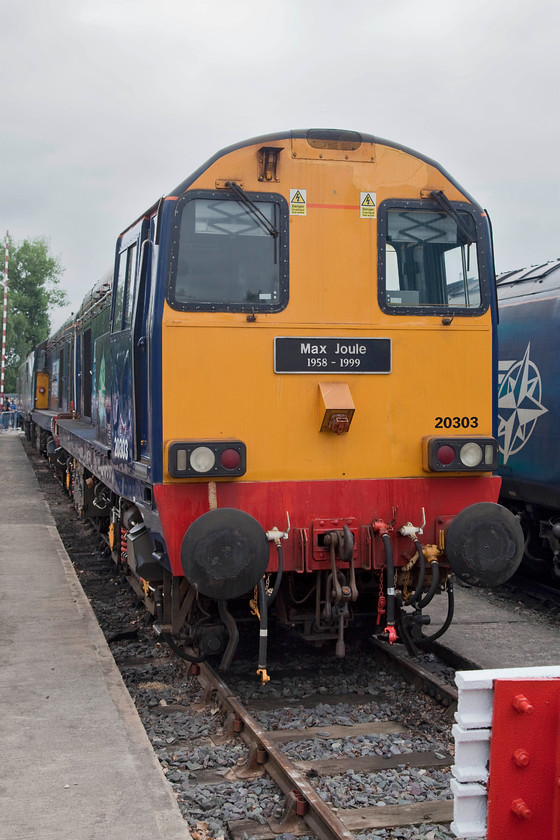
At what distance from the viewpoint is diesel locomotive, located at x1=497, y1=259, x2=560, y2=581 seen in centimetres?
841

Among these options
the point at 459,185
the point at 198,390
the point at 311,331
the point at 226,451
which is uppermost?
the point at 459,185

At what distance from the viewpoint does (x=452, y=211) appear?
231 inches

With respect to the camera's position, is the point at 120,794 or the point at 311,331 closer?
the point at 120,794

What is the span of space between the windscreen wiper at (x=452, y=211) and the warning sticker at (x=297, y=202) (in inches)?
35.1

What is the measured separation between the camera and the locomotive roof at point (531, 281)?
29.4 feet

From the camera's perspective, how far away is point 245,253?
5609mm

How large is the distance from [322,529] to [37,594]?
362cm

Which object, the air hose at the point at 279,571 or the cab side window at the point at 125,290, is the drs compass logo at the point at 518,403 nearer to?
the air hose at the point at 279,571

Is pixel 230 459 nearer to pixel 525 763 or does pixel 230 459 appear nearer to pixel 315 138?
pixel 315 138

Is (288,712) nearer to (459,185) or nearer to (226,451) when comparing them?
(226,451)

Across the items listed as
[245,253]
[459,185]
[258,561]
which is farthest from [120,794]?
[459,185]

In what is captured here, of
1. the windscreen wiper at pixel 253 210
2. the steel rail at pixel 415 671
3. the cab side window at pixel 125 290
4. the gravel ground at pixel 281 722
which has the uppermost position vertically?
the windscreen wiper at pixel 253 210

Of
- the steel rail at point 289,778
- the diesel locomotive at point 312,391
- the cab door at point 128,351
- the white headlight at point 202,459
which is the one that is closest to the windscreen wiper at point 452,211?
the diesel locomotive at point 312,391

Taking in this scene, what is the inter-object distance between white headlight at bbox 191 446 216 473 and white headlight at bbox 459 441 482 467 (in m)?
1.65
